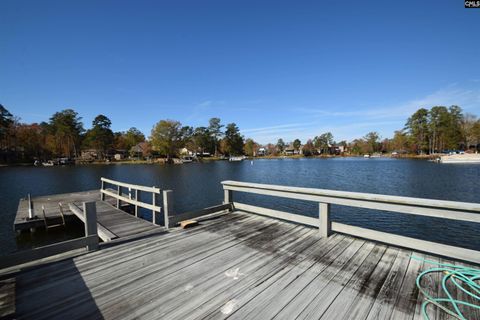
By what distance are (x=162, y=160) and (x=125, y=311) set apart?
2535 inches

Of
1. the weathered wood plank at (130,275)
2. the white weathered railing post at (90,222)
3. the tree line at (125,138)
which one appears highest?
the tree line at (125,138)

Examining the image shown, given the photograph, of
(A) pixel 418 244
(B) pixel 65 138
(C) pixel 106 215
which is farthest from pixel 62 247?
(B) pixel 65 138

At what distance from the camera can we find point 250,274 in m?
2.55

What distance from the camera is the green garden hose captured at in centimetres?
190

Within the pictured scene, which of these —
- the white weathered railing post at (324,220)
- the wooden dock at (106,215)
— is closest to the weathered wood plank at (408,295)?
the white weathered railing post at (324,220)

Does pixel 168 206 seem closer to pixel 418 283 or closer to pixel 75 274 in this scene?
pixel 75 274

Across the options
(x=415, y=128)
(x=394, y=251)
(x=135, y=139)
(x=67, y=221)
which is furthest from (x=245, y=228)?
(x=135, y=139)

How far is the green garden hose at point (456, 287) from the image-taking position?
6.25 feet

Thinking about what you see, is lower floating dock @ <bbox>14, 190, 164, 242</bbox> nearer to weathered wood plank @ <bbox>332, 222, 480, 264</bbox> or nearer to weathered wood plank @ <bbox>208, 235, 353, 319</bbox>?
weathered wood plank @ <bbox>208, 235, 353, 319</bbox>

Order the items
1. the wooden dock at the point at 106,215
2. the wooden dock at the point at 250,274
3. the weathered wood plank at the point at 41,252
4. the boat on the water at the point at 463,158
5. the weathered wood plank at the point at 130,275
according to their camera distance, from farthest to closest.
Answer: the boat on the water at the point at 463,158, the wooden dock at the point at 106,215, the weathered wood plank at the point at 41,252, the weathered wood plank at the point at 130,275, the wooden dock at the point at 250,274

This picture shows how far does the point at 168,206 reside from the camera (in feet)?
14.1

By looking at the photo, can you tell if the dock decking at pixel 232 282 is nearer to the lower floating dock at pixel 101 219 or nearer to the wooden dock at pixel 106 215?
the lower floating dock at pixel 101 219

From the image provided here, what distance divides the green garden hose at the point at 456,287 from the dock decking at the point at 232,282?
0.08 metres

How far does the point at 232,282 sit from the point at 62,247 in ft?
8.41
